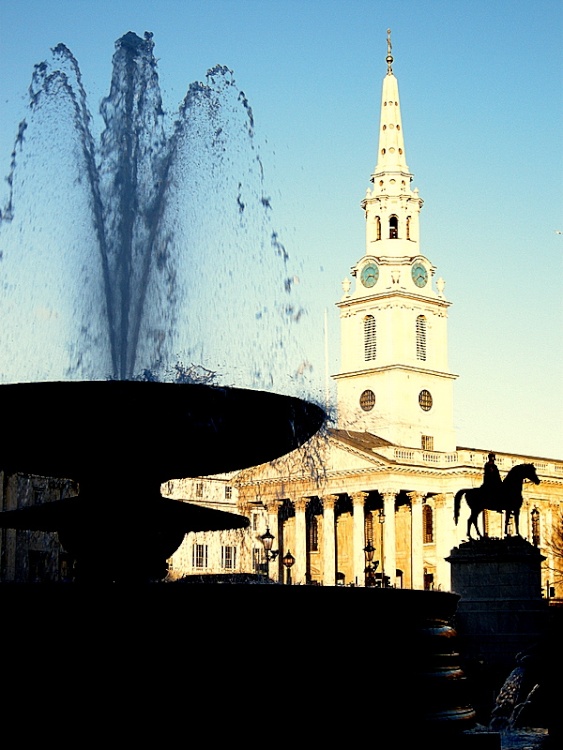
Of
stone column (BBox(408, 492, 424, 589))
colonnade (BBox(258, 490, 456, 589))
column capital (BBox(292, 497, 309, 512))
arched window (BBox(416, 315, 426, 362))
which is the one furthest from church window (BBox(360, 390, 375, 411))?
stone column (BBox(408, 492, 424, 589))

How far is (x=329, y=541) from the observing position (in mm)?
79812

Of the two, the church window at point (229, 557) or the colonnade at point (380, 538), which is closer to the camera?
the colonnade at point (380, 538)

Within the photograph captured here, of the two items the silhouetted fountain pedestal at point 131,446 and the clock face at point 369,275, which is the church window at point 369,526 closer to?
the clock face at point 369,275

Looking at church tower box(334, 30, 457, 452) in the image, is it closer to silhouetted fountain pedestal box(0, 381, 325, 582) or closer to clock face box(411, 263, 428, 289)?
clock face box(411, 263, 428, 289)

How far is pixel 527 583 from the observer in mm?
28422

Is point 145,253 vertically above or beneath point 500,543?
above

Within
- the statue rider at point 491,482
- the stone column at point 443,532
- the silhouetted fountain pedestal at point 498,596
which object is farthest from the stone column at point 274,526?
the silhouetted fountain pedestal at point 498,596

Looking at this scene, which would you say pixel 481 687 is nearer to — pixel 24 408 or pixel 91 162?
pixel 91 162

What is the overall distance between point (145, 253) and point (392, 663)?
267 inches

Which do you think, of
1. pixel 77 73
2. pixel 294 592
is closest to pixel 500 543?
pixel 77 73

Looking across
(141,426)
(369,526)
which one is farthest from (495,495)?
(369,526)

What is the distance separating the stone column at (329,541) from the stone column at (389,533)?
4.09m

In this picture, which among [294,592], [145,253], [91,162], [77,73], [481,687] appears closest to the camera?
[294,592]

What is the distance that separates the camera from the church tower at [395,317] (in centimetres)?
8381
